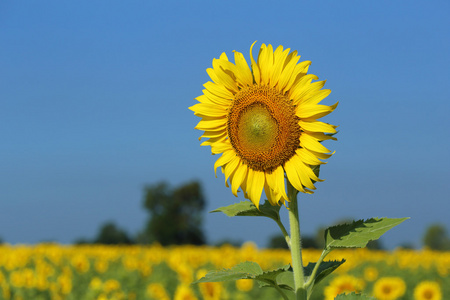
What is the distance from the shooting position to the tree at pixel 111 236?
7006cm

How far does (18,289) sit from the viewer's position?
35.2 ft

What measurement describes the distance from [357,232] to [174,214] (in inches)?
2860

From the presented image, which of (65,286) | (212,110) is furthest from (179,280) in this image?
(212,110)

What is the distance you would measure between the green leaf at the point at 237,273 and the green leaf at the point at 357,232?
0.42 m

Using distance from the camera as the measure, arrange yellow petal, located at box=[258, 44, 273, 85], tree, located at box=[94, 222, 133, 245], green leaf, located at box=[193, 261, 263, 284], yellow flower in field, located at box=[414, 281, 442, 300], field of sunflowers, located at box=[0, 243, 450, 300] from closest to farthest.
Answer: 1. green leaf, located at box=[193, 261, 263, 284]
2. yellow petal, located at box=[258, 44, 273, 85]
3. field of sunflowers, located at box=[0, 243, 450, 300]
4. yellow flower in field, located at box=[414, 281, 442, 300]
5. tree, located at box=[94, 222, 133, 245]

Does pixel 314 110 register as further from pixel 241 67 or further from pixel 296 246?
pixel 296 246

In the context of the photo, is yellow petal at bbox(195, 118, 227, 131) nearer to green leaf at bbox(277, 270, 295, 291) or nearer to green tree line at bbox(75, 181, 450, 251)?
green leaf at bbox(277, 270, 295, 291)

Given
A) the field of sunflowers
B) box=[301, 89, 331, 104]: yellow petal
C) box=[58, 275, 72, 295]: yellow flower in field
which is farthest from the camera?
box=[58, 275, 72, 295]: yellow flower in field

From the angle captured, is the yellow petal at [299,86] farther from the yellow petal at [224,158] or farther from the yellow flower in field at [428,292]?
the yellow flower in field at [428,292]

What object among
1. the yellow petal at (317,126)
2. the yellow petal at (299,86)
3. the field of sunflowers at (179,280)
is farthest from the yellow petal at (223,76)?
the field of sunflowers at (179,280)

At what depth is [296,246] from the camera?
2.60m

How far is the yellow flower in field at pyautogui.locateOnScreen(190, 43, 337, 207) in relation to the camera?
2.61m

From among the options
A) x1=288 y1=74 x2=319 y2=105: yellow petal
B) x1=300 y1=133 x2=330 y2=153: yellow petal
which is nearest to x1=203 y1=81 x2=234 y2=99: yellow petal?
x1=288 y1=74 x2=319 y2=105: yellow petal

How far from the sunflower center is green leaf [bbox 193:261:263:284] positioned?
0.56m
